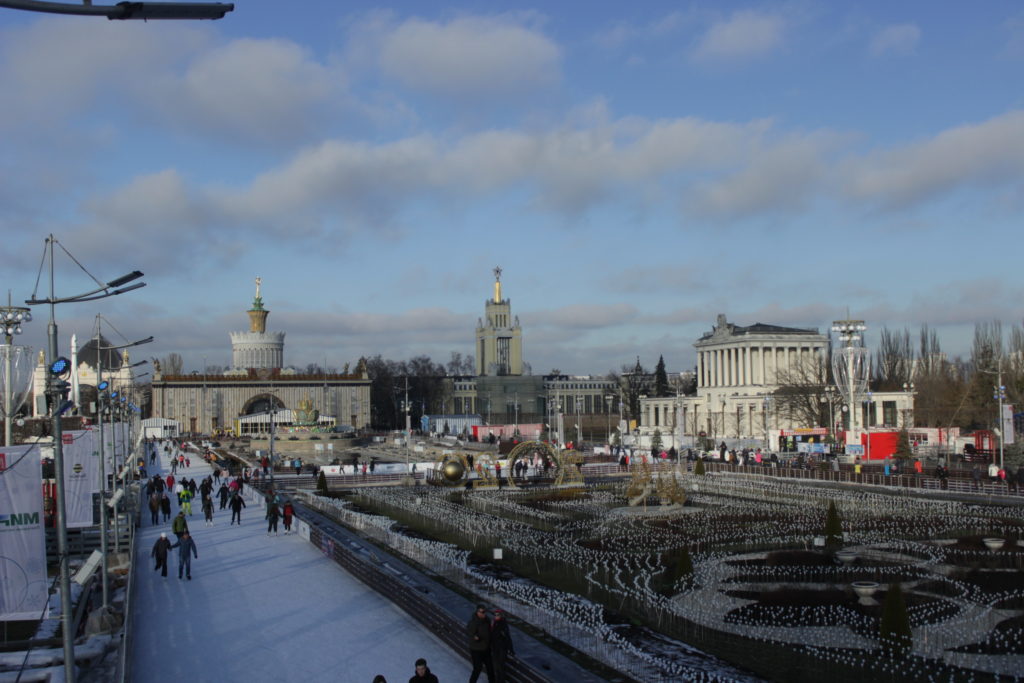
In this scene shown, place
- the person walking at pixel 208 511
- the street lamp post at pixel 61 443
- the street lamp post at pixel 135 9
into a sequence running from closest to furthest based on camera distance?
the street lamp post at pixel 135 9
the street lamp post at pixel 61 443
the person walking at pixel 208 511

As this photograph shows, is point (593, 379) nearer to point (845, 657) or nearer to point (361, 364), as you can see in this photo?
point (361, 364)

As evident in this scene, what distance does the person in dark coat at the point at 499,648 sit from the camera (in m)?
12.1

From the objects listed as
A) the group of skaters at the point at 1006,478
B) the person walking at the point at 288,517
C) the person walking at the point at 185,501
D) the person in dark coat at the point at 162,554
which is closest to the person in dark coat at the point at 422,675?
the person in dark coat at the point at 162,554

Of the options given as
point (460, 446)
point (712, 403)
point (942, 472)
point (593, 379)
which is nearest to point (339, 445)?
point (460, 446)

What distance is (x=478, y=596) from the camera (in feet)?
59.8

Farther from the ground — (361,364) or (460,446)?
(361,364)

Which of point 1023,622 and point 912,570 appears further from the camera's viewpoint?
point 912,570

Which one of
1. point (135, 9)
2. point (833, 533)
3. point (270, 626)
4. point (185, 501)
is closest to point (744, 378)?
point (833, 533)

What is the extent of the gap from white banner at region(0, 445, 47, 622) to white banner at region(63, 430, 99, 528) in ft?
28.2

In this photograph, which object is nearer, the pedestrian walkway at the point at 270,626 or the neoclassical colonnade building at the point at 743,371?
the pedestrian walkway at the point at 270,626

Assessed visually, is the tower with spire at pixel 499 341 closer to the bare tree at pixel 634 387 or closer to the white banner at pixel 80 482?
the bare tree at pixel 634 387

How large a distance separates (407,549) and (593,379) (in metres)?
154

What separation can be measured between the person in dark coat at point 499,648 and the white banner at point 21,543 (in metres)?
6.21

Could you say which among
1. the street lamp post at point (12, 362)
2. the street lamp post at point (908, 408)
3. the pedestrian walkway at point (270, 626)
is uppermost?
the street lamp post at point (12, 362)
